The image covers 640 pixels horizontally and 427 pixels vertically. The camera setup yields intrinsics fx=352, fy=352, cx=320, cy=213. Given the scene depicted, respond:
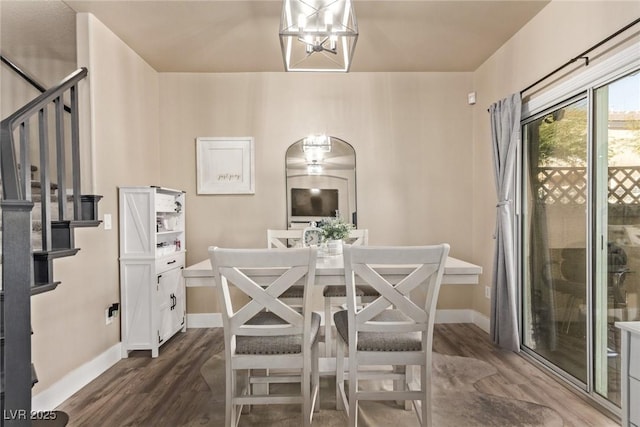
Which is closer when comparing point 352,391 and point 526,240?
point 352,391

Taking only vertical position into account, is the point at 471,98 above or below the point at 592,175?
above

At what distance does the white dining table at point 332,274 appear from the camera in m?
1.82

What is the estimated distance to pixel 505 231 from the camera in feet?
9.59

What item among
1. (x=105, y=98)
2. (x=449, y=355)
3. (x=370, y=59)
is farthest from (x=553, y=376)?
(x=105, y=98)

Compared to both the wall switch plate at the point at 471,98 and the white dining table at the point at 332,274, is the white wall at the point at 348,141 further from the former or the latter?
the white dining table at the point at 332,274

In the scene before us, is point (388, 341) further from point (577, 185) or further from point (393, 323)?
point (577, 185)

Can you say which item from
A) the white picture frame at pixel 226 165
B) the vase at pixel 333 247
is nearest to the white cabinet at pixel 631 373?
the vase at pixel 333 247

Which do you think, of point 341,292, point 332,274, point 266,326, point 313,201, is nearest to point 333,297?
point 341,292

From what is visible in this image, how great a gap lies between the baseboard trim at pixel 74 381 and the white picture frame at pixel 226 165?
66.6 inches

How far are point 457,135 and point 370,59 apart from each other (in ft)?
4.06

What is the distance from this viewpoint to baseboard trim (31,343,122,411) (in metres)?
2.12

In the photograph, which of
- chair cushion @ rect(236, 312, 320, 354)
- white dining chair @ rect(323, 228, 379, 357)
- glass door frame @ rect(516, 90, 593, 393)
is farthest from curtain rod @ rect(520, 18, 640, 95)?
chair cushion @ rect(236, 312, 320, 354)

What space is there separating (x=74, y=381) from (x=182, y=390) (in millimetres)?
745

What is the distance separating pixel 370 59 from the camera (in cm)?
343
